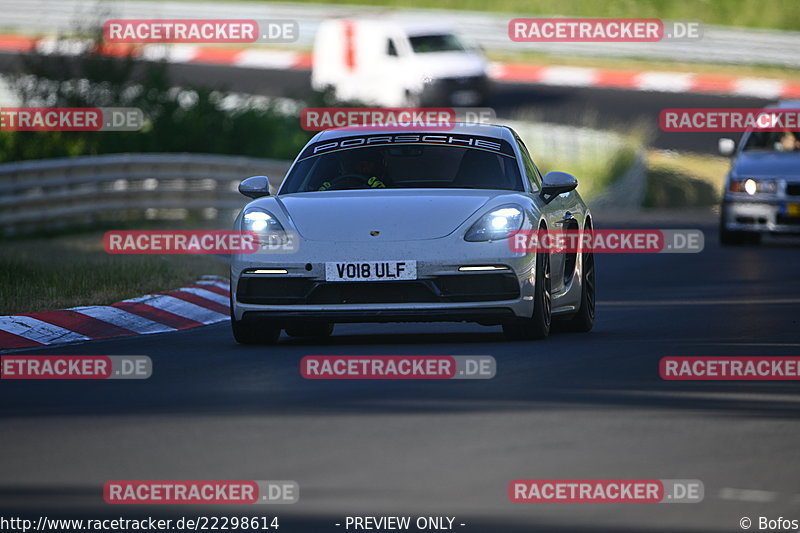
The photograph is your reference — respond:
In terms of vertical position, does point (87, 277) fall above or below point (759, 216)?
above

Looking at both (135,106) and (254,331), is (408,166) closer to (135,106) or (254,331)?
(254,331)

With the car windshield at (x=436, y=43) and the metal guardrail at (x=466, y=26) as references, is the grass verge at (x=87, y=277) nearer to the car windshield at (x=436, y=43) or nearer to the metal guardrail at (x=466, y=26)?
the car windshield at (x=436, y=43)

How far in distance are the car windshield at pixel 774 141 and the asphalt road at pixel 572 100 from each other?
14.4 metres

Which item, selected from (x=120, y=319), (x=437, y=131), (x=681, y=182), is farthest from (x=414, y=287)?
(x=681, y=182)

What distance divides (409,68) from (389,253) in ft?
90.2

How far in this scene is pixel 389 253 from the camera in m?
10.7

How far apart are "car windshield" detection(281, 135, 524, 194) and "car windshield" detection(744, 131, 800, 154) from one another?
11.3 metres

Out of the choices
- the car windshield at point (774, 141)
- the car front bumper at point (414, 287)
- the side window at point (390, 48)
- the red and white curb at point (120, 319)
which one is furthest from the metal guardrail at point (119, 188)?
the side window at point (390, 48)

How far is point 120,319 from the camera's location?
42.3 ft

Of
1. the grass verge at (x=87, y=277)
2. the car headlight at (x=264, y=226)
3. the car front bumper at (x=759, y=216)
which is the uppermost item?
the car headlight at (x=264, y=226)

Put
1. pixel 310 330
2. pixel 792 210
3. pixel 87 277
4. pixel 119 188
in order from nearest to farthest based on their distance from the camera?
pixel 310 330 < pixel 87 277 < pixel 792 210 < pixel 119 188

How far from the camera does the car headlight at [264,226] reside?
1100 cm

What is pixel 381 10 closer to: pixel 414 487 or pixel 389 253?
pixel 389 253

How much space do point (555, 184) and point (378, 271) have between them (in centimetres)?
152
